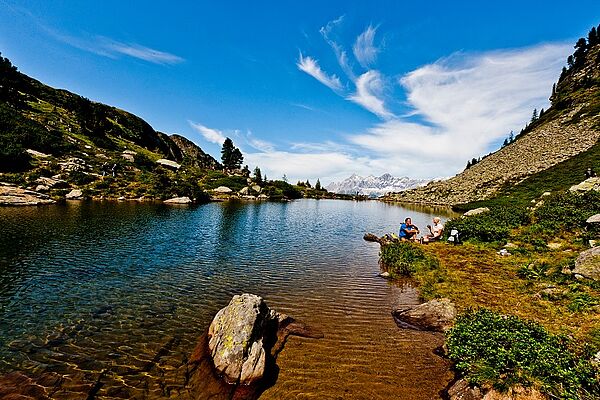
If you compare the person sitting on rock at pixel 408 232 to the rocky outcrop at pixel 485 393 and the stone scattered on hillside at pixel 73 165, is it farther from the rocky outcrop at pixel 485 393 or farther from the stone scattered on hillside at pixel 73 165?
the stone scattered on hillside at pixel 73 165

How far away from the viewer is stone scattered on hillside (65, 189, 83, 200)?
67.0m

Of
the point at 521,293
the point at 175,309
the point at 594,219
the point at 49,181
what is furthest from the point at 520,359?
the point at 49,181

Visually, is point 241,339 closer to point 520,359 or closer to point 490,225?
point 520,359

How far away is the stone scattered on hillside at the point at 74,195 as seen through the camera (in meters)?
67.0

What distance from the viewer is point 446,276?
67.9 feet

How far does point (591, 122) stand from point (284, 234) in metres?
121

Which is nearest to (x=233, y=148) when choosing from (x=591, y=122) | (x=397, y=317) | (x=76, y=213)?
(x=76, y=213)

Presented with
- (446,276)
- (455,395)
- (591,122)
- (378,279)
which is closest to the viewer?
(455,395)

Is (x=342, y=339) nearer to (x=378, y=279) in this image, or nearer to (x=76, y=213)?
(x=378, y=279)

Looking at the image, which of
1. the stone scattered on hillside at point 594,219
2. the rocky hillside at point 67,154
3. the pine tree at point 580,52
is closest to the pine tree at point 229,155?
the rocky hillside at point 67,154

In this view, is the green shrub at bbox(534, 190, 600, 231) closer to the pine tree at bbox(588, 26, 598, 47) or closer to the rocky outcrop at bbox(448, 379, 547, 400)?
the rocky outcrop at bbox(448, 379, 547, 400)

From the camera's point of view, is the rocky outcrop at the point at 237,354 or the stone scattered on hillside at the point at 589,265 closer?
the rocky outcrop at the point at 237,354

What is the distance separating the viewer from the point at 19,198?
172ft

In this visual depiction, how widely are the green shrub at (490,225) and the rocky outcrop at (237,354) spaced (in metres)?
25.6
